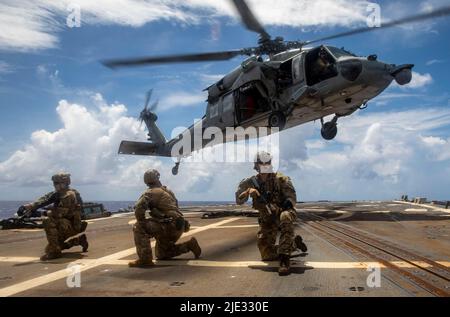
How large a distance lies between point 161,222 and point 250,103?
41.2ft

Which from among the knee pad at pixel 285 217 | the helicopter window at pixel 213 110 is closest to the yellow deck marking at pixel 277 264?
the knee pad at pixel 285 217

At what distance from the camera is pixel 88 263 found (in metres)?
6.61

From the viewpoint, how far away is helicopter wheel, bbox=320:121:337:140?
18.7 meters

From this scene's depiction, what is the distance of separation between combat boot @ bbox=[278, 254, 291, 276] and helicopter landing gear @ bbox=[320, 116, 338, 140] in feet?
46.0

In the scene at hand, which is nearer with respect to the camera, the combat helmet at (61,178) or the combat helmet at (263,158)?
the combat helmet at (263,158)

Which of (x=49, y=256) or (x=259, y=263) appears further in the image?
(x=49, y=256)

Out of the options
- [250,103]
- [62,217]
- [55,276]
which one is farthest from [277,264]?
[250,103]

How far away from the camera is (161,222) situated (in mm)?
6684

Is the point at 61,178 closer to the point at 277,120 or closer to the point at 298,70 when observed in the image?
the point at 277,120

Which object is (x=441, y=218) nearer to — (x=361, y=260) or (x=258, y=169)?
(x=361, y=260)

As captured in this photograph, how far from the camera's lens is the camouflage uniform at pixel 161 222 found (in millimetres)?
6555

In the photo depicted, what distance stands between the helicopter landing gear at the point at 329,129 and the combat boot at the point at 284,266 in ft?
A: 46.0

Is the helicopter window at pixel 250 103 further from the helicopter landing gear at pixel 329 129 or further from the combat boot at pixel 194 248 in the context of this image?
the combat boot at pixel 194 248

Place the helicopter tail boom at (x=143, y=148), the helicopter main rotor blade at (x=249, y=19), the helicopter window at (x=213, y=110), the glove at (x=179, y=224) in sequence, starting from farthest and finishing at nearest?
the helicopter tail boom at (x=143, y=148)
the helicopter window at (x=213, y=110)
the helicopter main rotor blade at (x=249, y=19)
the glove at (x=179, y=224)
